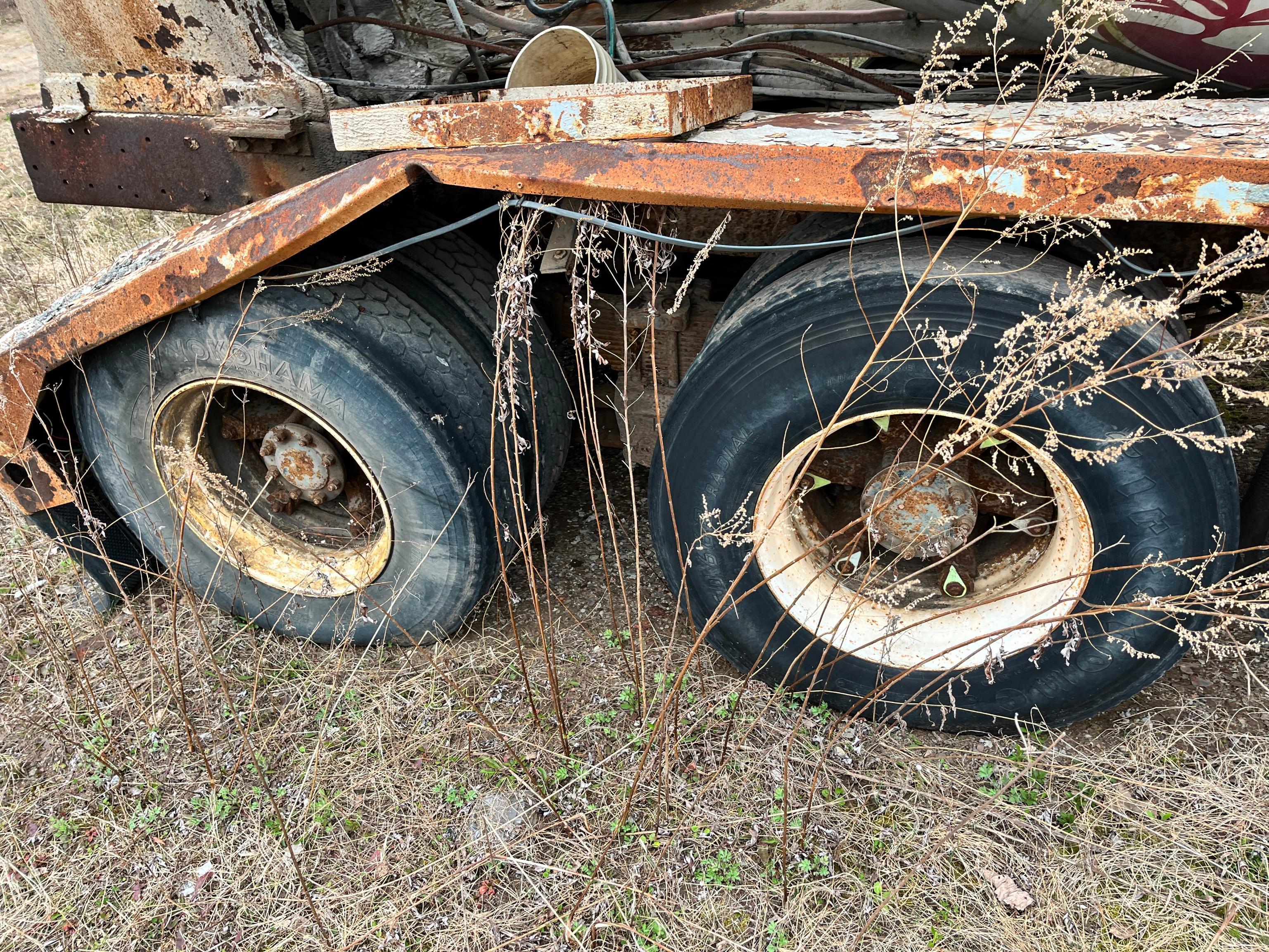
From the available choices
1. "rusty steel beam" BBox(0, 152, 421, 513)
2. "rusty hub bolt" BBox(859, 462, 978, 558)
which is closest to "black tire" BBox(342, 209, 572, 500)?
"rusty steel beam" BBox(0, 152, 421, 513)

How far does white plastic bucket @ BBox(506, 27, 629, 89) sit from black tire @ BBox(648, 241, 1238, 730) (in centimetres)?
72

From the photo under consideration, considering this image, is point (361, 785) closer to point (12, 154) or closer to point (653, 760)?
point (653, 760)

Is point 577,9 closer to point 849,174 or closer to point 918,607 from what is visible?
point 849,174

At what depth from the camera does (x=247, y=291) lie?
199cm

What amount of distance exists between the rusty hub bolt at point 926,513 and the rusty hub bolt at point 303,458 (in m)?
1.43

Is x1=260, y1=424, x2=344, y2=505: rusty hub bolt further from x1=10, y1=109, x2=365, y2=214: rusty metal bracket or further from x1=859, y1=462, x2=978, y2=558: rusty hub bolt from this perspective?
x1=859, y1=462, x2=978, y2=558: rusty hub bolt

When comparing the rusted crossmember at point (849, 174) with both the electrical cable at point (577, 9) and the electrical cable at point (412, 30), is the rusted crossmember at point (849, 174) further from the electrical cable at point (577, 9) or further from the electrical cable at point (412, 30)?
the electrical cable at point (412, 30)

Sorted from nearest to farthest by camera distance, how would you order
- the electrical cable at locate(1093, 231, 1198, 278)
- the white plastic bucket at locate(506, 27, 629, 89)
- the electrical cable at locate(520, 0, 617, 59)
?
the electrical cable at locate(1093, 231, 1198, 278) → the white plastic bucket at locate(506, 27, 629, 89) → the electrical cable at locate(520, 0, 617, 59)

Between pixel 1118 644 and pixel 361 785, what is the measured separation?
1.76 m

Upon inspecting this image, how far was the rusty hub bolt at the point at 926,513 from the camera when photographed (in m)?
1.96

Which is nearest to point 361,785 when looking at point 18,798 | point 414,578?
point 414,578

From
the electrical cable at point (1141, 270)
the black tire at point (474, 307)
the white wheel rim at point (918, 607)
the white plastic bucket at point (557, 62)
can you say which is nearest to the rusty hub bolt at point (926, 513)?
the white wheel rim at point (918, 607)

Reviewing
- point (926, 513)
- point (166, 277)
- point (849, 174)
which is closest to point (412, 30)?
point (166, 277)

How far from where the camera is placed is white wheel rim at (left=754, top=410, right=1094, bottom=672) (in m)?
1.75
